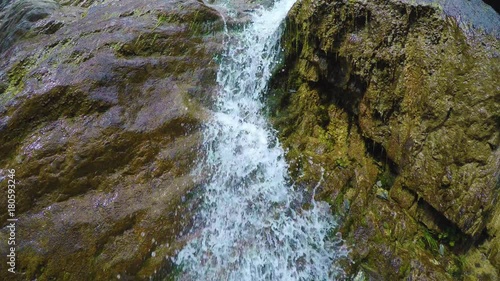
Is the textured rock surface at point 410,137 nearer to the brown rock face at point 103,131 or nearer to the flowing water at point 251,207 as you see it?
the flowing water at point 251,207

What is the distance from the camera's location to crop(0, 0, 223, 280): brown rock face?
3.99 m

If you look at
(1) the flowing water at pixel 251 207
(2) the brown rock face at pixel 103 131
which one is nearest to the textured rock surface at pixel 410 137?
(1) the flowing water at pixel 251 207

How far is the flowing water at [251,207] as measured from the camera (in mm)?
4164

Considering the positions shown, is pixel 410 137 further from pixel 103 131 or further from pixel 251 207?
pixel 103 131

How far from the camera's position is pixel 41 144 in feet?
A: 14.4

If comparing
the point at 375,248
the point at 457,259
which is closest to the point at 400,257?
the point at 375,248

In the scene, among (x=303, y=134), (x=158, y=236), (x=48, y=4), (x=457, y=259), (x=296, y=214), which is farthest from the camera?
(x=48, y=4)

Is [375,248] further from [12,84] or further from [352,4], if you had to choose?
[12,84]

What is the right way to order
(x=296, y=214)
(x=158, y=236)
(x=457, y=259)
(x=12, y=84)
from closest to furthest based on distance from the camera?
(x=457, y=259) < (x=158, y=236) < (x=296, y=214) < (x=12, y=84)

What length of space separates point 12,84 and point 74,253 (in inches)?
109

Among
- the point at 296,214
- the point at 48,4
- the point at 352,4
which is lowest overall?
the point at 296,214

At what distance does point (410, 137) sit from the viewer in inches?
162

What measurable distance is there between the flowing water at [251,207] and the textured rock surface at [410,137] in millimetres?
330

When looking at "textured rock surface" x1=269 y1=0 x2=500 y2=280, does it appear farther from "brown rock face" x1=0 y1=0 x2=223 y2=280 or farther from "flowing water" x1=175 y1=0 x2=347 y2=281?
"brown rock face" x1=0 y1=0 x2=223 y2=280
